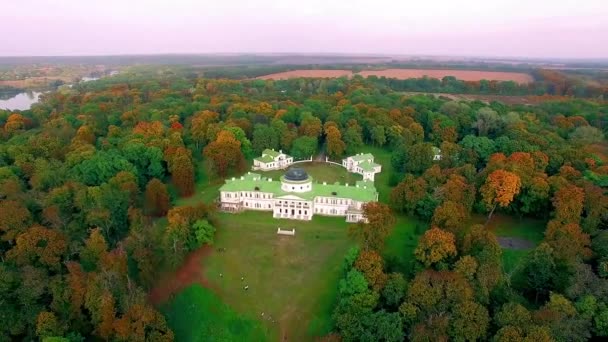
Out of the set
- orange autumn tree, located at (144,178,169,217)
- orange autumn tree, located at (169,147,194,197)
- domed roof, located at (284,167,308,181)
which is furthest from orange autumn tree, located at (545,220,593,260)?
orange autumn tree, located at (169,147,194,197)

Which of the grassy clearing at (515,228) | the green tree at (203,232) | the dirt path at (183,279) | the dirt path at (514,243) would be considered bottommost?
the dirt path at (183,279)

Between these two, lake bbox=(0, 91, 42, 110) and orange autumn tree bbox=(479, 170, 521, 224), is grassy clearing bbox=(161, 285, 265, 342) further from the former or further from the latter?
lake bbox=(0, 91, 42, 110)

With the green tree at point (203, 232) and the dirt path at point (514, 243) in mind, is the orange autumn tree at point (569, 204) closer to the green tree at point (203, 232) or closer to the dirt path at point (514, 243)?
the dirt path at point (514, 243)

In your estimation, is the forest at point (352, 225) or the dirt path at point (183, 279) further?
the dirt path at point (183, 279)

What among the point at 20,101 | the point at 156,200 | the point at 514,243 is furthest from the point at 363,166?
the point at 20,101

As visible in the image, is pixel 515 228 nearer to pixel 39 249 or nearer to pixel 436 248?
pixel 436 248

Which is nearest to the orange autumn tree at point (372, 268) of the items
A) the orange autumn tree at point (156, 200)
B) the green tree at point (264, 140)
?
the orange autumn tree at point (156, 200)
